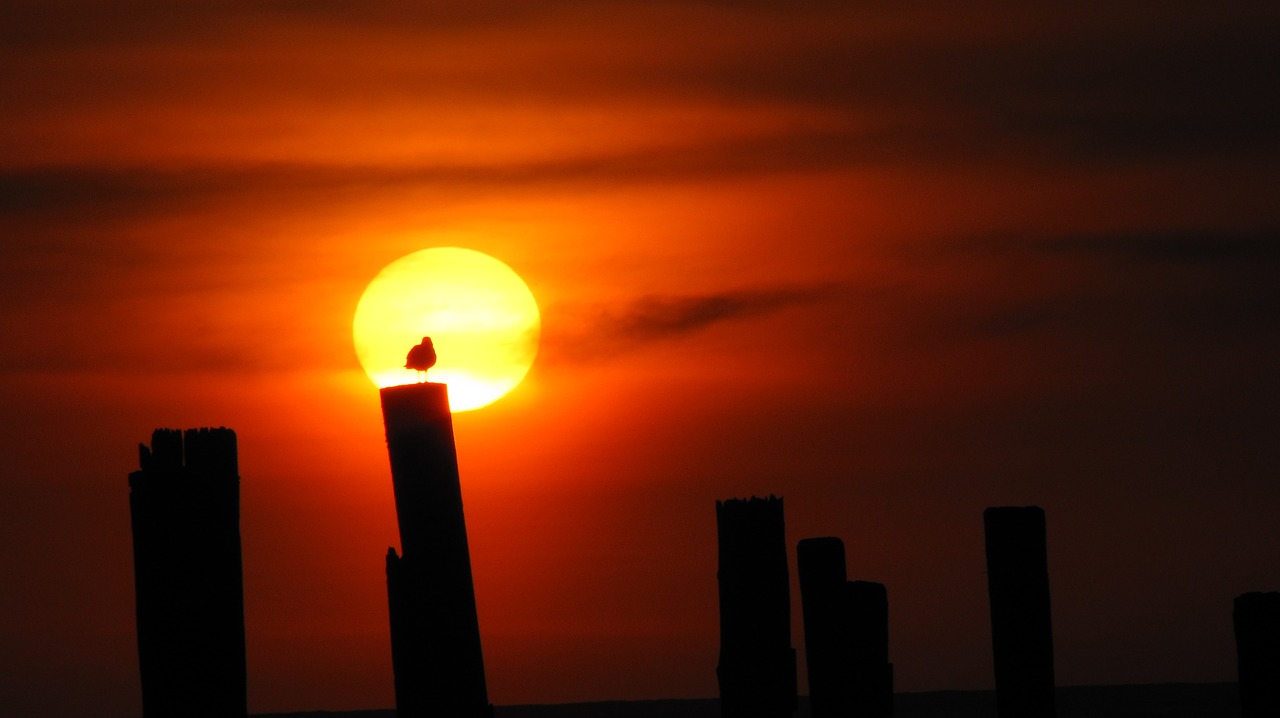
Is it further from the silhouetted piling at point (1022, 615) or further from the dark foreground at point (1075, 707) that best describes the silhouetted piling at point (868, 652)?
the dark foreground at point (1075, 707)

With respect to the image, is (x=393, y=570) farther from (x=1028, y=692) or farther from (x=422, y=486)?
(x=1028, y=692)

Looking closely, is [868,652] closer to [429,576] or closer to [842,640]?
[842,640]

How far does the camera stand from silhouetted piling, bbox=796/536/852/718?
946 cm

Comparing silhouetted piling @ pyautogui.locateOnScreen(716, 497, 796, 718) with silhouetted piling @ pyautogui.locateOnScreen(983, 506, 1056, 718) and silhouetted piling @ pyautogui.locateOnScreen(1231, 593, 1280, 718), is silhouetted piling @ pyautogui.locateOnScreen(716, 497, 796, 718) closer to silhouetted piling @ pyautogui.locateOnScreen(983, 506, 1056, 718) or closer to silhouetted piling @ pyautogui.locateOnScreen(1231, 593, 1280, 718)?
silhouetted piling @ pyautogui.locateOnScreen(983, 506, 1056, 718)

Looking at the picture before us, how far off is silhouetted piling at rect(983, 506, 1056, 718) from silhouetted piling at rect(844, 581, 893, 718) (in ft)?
2.13

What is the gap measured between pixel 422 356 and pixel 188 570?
486cm

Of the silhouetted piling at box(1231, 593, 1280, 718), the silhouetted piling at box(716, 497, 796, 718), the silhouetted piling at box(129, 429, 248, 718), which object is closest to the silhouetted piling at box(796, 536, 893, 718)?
the silhouetted piling at box(716, 497, 796, 718)

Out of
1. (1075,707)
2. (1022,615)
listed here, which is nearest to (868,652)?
(1022,615)

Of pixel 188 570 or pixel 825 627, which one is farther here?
pixel 825 627

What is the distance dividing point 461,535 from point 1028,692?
3.12m

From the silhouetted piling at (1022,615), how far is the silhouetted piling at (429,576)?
281 centimetres

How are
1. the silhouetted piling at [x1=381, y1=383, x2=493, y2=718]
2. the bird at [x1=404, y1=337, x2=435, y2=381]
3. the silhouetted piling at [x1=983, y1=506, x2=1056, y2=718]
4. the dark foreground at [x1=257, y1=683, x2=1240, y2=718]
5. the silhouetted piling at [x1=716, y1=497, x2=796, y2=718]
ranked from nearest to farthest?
the silhouetted piling at [x1=381, y1=383, x2=493, y2=718]
the silhouetted piling at [x1=716, y1=497, x2=796, y2=718]
the silhouetted piling at [x1=983, y1=506, x2=1056, y2=718]
the bird at [x1=404, y1=337, x2=435, y2=381]
the dark foreground at [x1=257, y1=683, x2=1240, y2=718]

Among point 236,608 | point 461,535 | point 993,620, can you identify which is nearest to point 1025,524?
point 993,620

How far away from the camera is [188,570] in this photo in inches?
282
